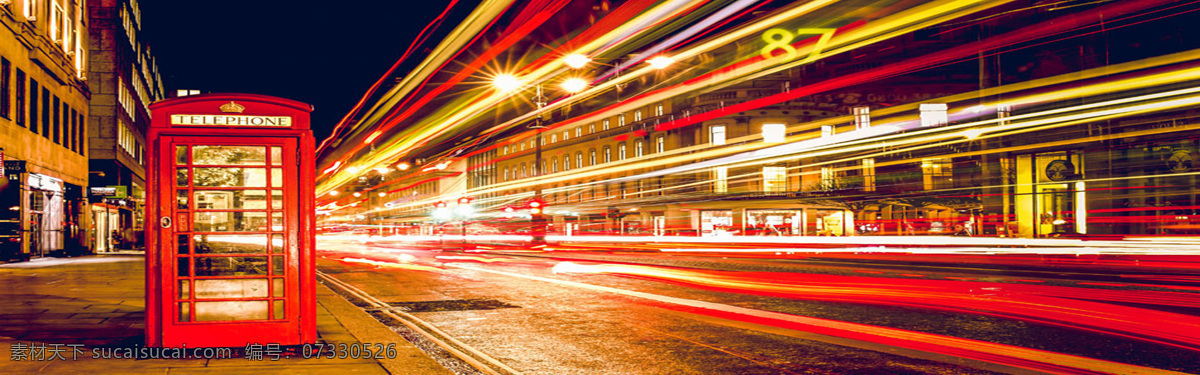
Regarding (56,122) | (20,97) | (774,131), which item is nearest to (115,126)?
(56,122)

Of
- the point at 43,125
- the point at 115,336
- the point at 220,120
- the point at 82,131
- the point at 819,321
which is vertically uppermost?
the point at 82,131

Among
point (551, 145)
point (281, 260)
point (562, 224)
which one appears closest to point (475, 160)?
point (551, 145)

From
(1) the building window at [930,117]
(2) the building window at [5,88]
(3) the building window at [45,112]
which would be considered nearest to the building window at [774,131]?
(1) the building window at [930,117]

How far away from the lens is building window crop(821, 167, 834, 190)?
44.6 m

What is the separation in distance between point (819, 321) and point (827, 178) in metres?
37.7

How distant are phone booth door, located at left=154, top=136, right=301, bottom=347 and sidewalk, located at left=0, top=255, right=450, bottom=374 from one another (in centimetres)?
37

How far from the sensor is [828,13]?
24953mm

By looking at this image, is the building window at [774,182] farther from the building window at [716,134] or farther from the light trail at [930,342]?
the light trail at [930,342]

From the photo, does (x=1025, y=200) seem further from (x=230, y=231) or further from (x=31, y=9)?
(x=31, y=9)

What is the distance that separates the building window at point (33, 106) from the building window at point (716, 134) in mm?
36041

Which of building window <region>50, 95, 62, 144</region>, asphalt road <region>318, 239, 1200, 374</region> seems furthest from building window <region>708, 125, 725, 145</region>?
building window <region>50, 95, 62, 144</region>

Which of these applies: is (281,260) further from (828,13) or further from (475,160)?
(475,160)

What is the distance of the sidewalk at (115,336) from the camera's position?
18.7ft

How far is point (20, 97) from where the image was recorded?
21562 millimetres
